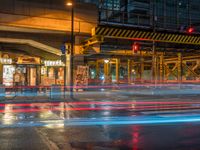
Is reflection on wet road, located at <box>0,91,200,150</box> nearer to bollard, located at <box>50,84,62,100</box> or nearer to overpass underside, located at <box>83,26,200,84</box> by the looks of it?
bollard, located at <box>50,84,62,100</box>

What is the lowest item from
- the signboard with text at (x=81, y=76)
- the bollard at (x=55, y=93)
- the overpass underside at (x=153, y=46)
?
the bollard at (x=55, y=93)

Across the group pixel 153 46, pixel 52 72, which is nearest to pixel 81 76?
pixel 52 72

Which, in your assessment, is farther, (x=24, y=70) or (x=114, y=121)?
(x=24, y=70)

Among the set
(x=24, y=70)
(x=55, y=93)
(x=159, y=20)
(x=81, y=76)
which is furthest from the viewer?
(x=159, y=20)

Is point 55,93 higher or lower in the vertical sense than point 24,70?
lower

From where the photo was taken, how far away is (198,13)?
159ft

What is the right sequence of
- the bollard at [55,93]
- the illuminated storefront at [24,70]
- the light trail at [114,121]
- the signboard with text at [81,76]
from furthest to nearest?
1. the signboard with text at [81,76]
2. the illuminated storefront at [24,70]
3. the bollard at [55,93]
4. the light trail at [114,121]

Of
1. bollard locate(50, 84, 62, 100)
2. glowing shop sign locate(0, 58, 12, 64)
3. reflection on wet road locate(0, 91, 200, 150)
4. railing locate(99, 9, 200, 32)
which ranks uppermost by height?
railing locate(99, 9, 200, 32)

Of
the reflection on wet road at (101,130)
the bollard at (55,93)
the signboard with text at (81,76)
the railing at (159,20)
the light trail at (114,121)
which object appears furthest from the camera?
the railing at (159,20)

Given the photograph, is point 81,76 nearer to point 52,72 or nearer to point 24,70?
point 52,72

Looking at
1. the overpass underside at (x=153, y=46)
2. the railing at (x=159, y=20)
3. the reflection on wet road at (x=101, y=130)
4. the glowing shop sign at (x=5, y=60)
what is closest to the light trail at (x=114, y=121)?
the reflection on wet road at (x=101, y=130)

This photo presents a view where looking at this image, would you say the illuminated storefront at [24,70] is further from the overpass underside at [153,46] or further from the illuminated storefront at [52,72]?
the overpass underside at [153,46]

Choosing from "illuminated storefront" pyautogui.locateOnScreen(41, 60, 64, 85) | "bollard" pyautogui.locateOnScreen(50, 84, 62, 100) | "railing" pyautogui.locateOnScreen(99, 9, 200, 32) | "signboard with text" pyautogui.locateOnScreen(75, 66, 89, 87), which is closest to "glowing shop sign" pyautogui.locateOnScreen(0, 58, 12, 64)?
"illuminated storefront" pyautogui.locateOnScreen(41, 60, 64, 85)

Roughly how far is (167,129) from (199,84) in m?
31.6
